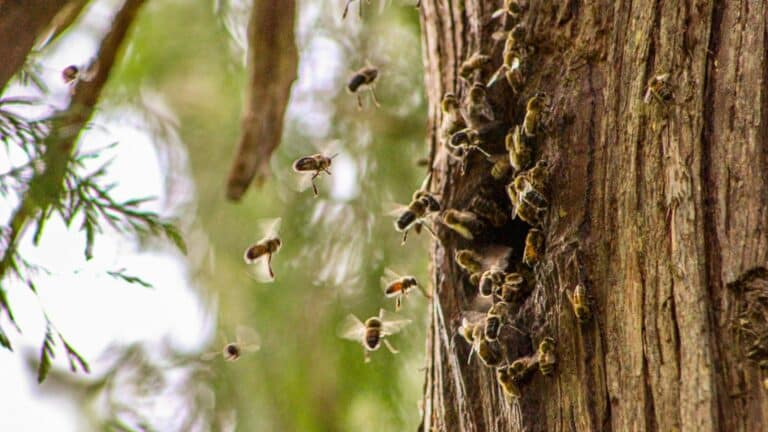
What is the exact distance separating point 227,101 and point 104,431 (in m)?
1.98

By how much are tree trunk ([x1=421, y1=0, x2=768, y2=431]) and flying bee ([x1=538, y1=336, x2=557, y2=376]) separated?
18 millimetres

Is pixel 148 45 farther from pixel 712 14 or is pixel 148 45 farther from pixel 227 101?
pixel 712 14

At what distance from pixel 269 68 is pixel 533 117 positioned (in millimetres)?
790

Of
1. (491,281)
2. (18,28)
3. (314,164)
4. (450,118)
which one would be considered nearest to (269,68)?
(314,164)

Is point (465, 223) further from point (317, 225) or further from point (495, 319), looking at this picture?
point (317, 225)

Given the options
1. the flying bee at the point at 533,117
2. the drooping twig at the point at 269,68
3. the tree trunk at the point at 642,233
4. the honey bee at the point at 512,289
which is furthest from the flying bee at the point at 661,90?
the drooping twig at the point at 269,68

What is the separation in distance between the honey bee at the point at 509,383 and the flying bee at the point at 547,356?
0.07m

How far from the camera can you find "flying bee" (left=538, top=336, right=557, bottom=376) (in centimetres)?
205

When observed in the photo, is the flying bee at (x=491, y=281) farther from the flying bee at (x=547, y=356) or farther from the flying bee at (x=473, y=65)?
the flying bee at (x=473, y=65)

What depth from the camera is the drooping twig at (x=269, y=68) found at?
260cm

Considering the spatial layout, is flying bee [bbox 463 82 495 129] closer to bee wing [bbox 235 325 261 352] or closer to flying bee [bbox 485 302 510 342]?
flying bee [bbox 485 302 510 342]

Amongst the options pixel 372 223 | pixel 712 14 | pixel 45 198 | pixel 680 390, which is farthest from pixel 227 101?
pixel 680 390

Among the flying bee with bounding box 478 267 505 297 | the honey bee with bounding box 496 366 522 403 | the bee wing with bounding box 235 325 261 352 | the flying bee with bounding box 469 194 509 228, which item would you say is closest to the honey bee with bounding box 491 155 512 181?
the flying bee with bounding box 469 194 509 228

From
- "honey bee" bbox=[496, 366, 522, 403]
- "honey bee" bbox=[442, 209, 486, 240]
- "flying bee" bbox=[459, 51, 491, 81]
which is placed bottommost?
"honey bee" bbox=[496, 366, 522, 403]
